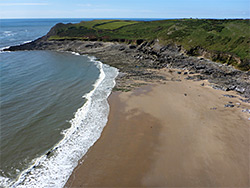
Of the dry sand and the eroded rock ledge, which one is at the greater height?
the eroded rock ledge

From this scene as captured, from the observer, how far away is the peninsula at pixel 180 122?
14.0 meters

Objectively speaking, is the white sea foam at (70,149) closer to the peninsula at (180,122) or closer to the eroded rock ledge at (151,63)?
the peninsula at (180,122)

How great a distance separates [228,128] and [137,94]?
13.7 metres

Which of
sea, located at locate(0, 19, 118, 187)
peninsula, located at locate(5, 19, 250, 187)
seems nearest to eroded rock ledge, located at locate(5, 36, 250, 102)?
peninsula, located at locate(5, 19, 250, 187)

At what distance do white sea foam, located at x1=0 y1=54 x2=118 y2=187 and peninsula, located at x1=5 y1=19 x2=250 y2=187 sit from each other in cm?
91

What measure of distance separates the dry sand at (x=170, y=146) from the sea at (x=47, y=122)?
1.67 m

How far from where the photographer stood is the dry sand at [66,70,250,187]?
13648mm

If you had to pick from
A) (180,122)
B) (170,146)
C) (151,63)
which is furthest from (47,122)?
(151,63)

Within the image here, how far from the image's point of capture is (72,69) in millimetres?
44344

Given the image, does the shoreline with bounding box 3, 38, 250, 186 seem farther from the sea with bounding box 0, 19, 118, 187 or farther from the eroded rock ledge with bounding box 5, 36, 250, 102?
the sea with bounding box 0, 19, 118, 187

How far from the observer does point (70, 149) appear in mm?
16875

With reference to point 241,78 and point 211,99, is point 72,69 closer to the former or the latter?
point 211,99

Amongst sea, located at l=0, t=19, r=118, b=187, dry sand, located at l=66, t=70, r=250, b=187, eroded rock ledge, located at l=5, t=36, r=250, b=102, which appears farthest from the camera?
eroded rock ledge, located at l=5, t=36, r=250, b=102

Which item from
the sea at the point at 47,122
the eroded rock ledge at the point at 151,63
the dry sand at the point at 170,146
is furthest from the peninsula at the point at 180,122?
the sea at the point at 47,122
